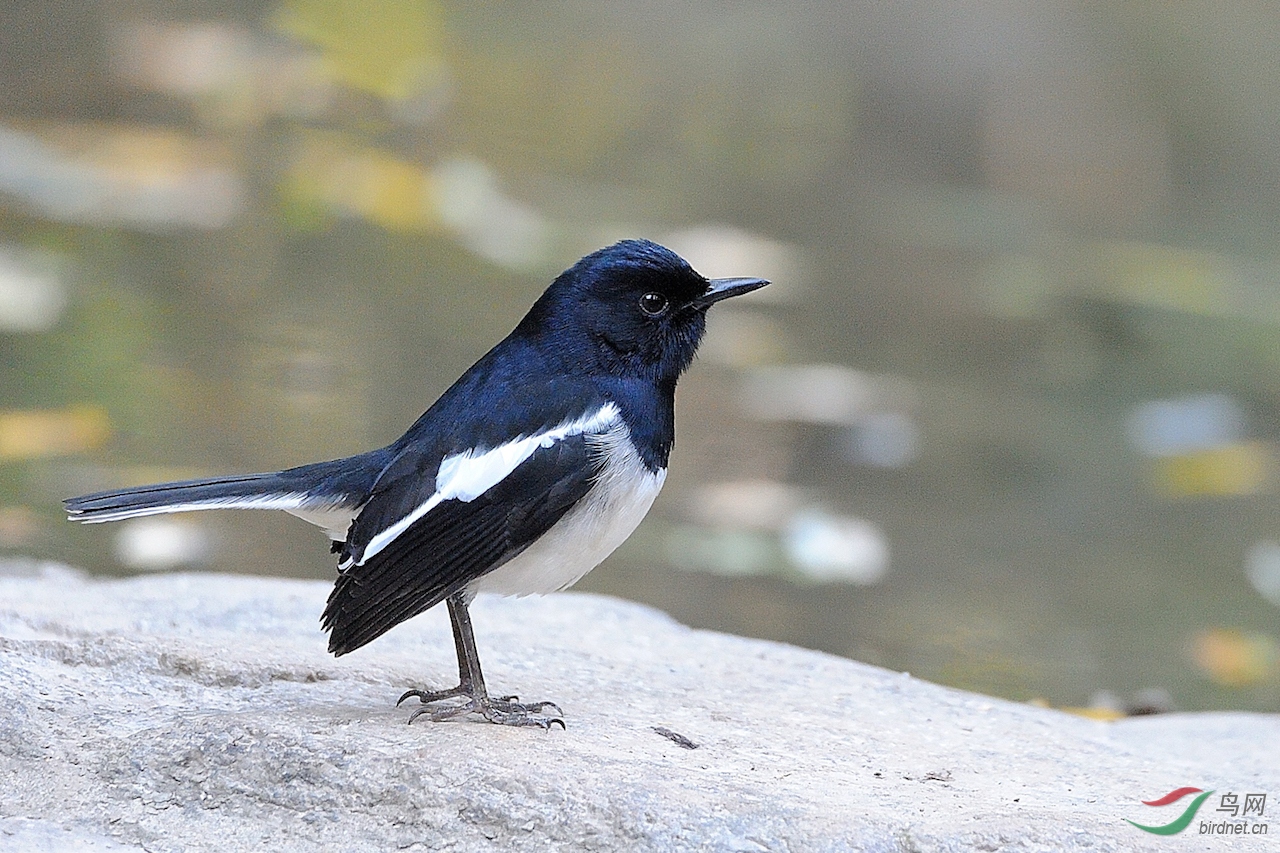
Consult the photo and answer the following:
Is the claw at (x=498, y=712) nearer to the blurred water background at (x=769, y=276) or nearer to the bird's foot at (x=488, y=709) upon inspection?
the bird's foot at (x=488, y=709)

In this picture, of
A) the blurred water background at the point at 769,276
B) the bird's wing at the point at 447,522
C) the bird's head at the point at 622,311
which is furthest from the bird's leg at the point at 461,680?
the blurred water background at the point at 769,276

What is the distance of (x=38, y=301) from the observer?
7.48 meters

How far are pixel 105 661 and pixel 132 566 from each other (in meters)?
2.33

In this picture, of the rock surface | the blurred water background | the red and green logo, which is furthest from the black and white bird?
the blurred water background

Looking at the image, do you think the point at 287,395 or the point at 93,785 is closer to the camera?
the point at 93,785

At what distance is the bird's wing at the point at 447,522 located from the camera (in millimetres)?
3250

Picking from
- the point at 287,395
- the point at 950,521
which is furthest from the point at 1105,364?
the point at 287,395

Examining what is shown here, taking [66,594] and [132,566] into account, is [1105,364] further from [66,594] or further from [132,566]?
[66,594]

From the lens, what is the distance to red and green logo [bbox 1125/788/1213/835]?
118 inches

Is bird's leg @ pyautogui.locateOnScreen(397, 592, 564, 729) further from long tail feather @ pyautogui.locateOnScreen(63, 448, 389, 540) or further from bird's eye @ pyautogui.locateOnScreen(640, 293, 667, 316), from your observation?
bird's eye @ pyautogui.locateOnScreen(640, 293, 667, 316)

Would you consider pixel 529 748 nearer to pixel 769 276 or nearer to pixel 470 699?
pixel 470 699

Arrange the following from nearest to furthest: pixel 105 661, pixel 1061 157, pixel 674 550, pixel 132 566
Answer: pixel 105 661
pixel 132 566
pixel 674 550
pixel 1061 157

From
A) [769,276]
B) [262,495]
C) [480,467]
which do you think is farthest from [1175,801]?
[769,276]

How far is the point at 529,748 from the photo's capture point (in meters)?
3.09
